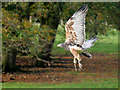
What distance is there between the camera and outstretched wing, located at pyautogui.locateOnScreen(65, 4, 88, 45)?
1896mm

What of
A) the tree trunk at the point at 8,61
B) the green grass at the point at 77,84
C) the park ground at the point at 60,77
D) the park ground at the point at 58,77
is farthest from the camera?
the tree trunk at the point at 8,61

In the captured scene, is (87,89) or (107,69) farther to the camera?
(107,69)

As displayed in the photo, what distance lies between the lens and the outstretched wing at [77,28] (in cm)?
190

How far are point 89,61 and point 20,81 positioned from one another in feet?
30.3

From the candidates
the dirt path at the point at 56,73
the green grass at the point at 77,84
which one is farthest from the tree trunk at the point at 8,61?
the green grass at the point at 77,84

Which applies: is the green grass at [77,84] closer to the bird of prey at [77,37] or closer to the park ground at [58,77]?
the park ground at [58,77]

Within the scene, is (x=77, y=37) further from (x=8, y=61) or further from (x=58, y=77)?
(x=58, y=77)

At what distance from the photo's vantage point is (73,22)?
204 cm

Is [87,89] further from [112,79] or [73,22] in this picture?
[73,22]

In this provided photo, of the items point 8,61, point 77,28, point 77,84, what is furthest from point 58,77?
point 77,28

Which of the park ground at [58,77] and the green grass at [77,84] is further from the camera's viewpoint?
the park ground at [58,77]

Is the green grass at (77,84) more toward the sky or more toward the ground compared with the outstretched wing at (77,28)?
more toward the ground

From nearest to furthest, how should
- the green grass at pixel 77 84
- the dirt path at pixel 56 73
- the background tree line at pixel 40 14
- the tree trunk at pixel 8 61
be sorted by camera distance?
the background tree line at pixel 40 14
the green grass at pixel 77 84
the tree trunk at pixel 8 61
the dirt path at pixel 56 73

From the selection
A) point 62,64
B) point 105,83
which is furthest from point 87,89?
point 62,64
